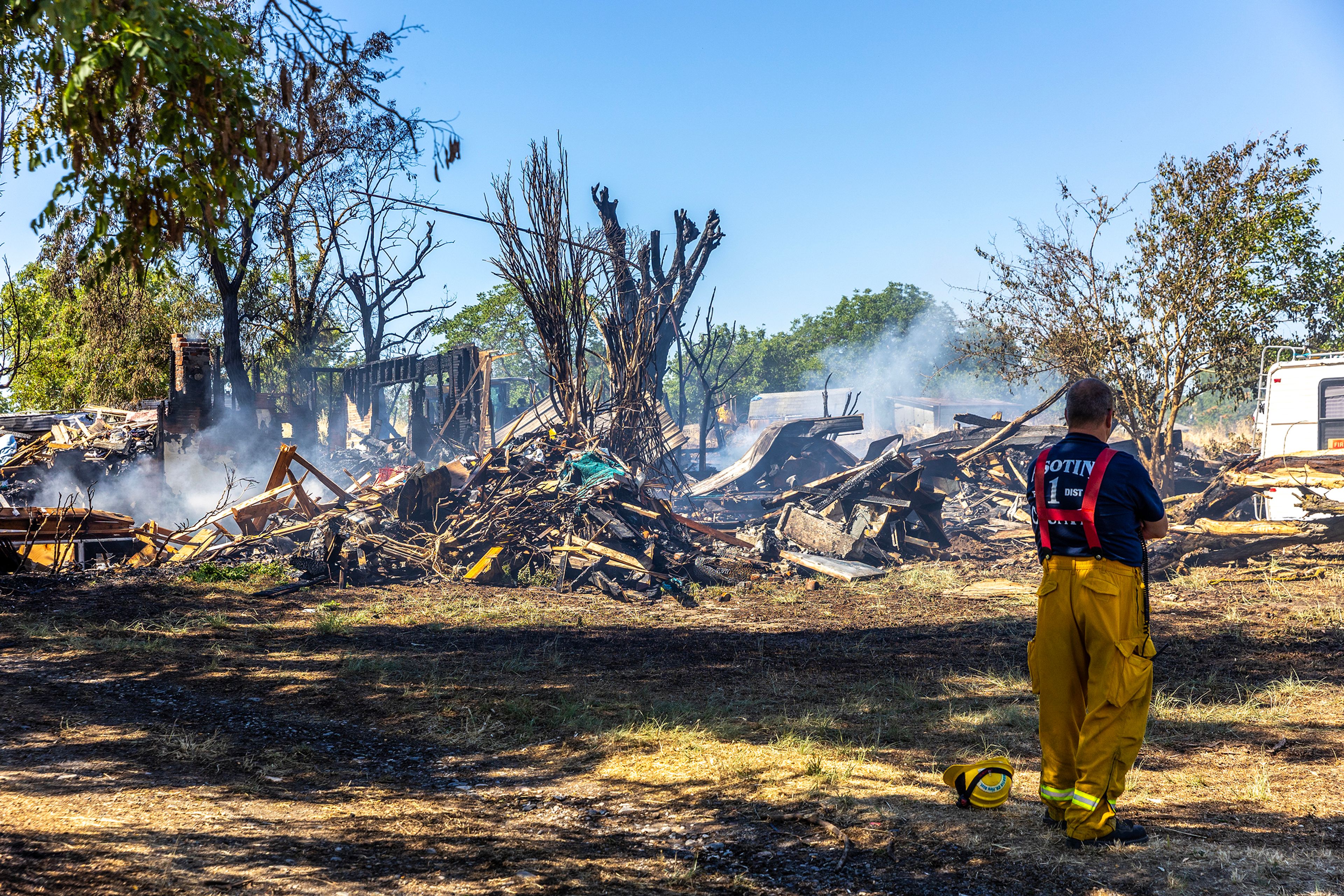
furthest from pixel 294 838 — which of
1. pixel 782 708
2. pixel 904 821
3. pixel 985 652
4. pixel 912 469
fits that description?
pixel 912 469

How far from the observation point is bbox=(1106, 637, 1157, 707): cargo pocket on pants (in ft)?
11.0

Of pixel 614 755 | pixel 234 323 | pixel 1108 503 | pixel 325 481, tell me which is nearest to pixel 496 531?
pixel 325 481

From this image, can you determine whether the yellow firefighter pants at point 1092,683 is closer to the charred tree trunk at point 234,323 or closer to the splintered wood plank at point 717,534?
the splintered wood plank at point 717,534

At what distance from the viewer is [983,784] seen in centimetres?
387

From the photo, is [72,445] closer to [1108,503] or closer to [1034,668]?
[1034,668]

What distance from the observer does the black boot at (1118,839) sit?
3.46 meters

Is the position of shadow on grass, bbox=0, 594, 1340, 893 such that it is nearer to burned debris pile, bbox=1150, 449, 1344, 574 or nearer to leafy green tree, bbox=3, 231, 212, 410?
burned debris pile, bbox=1150, 449, 1344, 574

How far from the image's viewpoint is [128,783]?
4.08 m

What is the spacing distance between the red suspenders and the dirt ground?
121 cm

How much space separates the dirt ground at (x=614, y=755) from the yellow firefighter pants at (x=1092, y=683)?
24cm

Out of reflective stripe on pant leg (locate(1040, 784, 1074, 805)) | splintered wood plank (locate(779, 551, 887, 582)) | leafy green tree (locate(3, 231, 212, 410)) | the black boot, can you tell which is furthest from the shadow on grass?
leafy green tree (locate(3, 231, 212, 410))

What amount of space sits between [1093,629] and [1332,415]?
10.6 meters

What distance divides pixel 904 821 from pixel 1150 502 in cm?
167

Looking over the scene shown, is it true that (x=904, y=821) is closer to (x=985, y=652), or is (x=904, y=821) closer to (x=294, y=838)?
(x=294, y=838)
